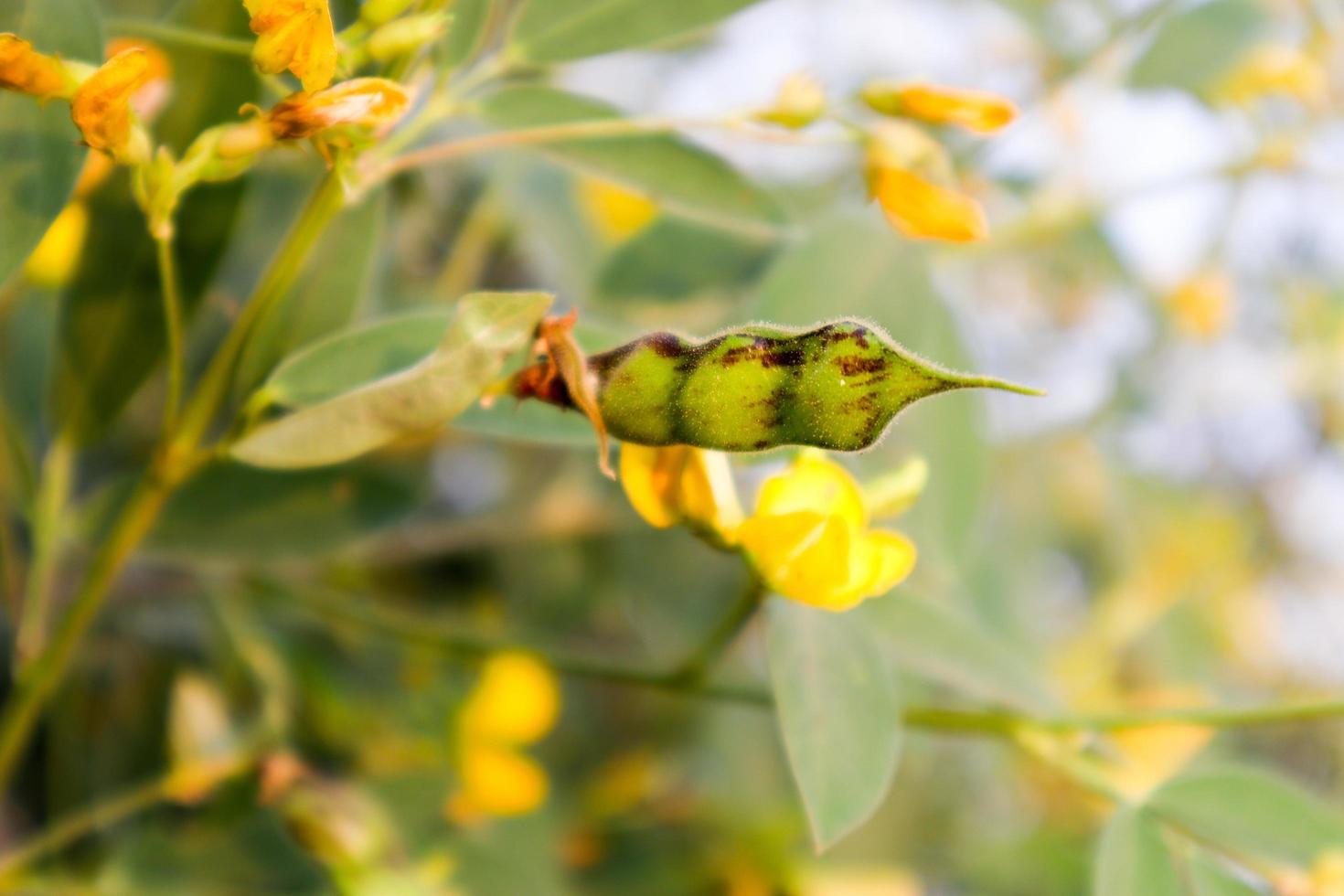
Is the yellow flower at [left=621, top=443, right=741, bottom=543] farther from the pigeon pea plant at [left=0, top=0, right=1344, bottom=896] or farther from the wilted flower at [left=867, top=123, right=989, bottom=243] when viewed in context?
the wilted flower at [left=867, top=123, right=989, bottom=243]

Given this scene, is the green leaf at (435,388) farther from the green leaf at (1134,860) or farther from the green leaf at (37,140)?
the green leaf at (1134,860)

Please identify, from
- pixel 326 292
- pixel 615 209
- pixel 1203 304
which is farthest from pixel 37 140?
pixel 1203 304

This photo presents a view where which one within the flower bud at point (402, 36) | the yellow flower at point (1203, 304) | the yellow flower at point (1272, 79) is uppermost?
the flower bud at point (402, 36)

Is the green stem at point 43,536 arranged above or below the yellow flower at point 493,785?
above

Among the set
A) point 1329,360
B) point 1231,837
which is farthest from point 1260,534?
point 1231,837

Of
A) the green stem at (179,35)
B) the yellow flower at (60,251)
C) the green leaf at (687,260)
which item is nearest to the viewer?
the green stem at (179,35)

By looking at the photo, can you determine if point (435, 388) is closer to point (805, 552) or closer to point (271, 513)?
point (805, 552)

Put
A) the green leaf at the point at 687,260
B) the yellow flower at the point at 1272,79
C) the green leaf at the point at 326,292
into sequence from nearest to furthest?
the green leaf at the point at 326,292, the green leaf at the point at 687,260, the yellow flower at the point at 1272,79

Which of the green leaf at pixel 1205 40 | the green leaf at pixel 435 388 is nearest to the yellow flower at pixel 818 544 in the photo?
the green leaf at pixel 435 388
